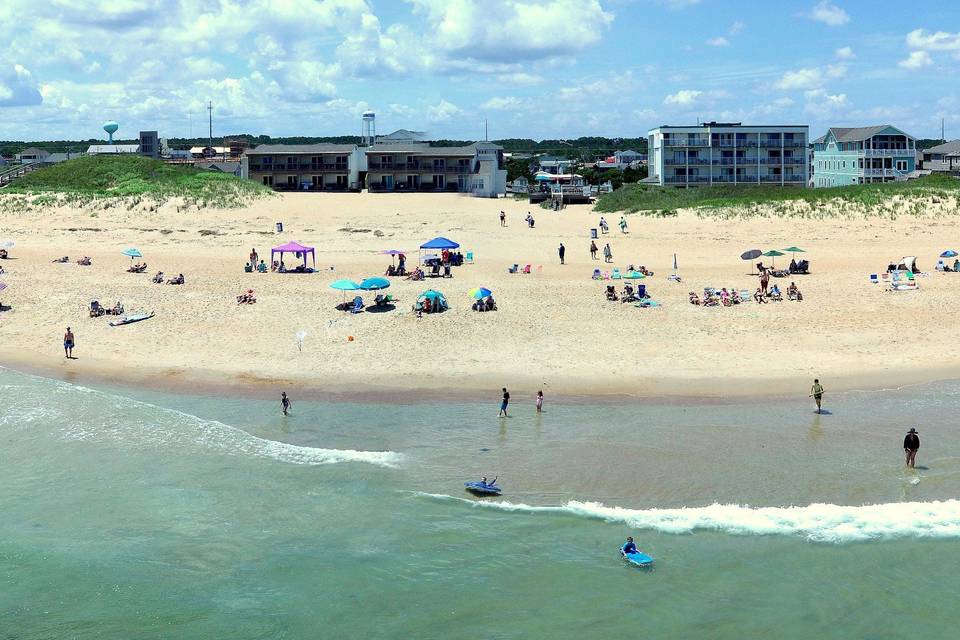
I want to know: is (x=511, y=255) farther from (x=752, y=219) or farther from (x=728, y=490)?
(x=728, y=490)

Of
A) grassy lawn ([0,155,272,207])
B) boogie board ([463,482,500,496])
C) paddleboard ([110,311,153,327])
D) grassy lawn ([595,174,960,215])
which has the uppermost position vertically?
grassy lawn ([0,155,272,207])

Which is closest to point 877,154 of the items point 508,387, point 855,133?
point 855,133

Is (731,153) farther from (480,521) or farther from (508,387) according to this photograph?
(480,521)

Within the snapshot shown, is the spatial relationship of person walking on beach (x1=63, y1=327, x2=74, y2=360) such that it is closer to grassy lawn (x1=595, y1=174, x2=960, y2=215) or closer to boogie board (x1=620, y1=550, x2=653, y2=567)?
boogie board (x1=620, y1=550, x2=653, y2=567)

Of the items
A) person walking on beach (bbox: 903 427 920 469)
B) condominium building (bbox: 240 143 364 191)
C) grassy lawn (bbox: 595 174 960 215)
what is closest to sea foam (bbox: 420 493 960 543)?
person walking on beach (bbox: 903 427 920 469)

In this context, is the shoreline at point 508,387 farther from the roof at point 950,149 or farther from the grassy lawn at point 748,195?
the roof at point 950,149

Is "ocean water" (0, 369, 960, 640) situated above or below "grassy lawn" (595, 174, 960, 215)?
below

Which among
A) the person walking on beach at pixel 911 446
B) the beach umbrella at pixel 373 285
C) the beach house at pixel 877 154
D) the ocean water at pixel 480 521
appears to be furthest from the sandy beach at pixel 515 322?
the beach house at pixel 877 154
